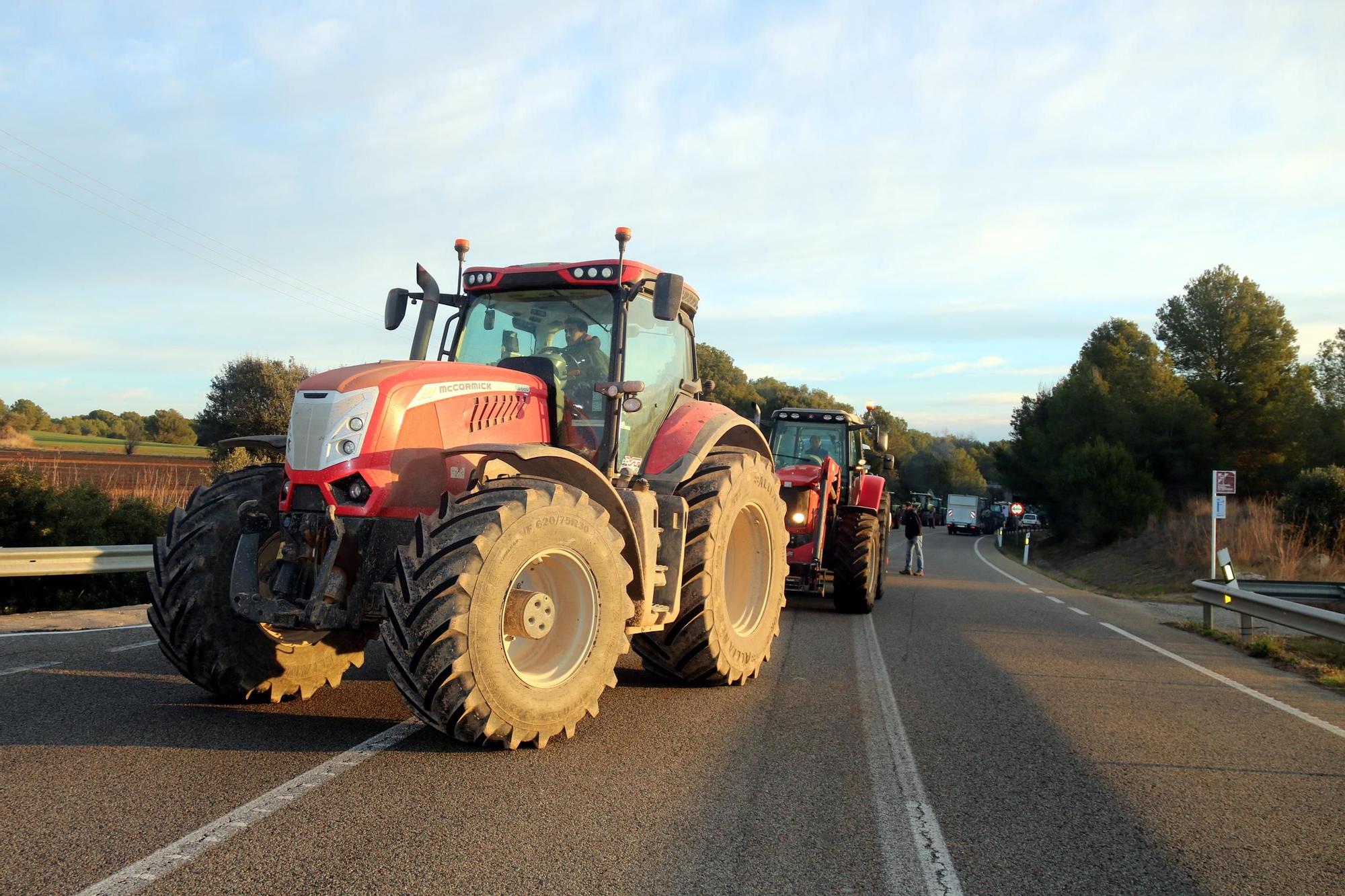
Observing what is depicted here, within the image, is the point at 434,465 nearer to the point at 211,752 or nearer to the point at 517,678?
the point at 517,678

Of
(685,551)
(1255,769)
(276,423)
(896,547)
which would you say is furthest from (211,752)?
(896,547)

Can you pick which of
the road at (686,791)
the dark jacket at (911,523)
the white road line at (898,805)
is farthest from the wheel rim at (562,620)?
the dark jacket at (911,523)

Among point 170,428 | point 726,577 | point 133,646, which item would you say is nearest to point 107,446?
point 170,428

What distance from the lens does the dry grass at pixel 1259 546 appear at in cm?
1981

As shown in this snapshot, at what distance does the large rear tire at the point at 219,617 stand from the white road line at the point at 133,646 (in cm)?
258

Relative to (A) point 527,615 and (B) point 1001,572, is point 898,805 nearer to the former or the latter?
(A) point 527,615

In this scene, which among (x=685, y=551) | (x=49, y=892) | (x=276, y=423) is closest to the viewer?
(x=49, y=892)

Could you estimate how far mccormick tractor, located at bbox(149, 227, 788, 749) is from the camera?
458cm

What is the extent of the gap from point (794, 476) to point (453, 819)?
366 inches

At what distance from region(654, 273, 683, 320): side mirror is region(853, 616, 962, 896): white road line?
2.80 m

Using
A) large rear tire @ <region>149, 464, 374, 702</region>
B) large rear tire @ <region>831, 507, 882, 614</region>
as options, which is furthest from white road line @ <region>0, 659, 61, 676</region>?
large rear tire @ <region>831, 507, 882, 614</region>

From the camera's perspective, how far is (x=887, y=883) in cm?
358

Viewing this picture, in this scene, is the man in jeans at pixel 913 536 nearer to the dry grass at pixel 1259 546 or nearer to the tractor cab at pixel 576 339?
the dry grass at pixel 1259 546

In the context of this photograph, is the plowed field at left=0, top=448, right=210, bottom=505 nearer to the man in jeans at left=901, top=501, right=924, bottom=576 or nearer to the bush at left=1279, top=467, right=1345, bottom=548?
the man in jeans at left=901, top=501, right=924, bottom=576
